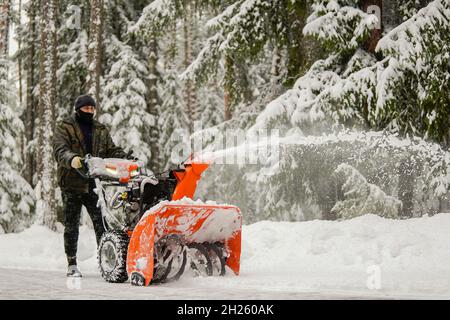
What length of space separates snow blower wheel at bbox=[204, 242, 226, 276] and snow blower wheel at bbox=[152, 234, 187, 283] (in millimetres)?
437

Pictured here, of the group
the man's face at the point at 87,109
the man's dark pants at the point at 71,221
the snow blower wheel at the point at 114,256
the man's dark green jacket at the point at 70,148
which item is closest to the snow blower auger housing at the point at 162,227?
the snow blower wheel at the point at 114,256

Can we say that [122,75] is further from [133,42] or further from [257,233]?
[257,233]

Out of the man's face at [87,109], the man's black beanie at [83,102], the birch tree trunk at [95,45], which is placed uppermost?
the birch tree trunk at [95,45]

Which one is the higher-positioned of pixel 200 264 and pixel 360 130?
pixel 360 130

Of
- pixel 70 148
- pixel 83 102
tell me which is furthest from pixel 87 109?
pixel 70 148

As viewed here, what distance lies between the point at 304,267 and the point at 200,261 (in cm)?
155

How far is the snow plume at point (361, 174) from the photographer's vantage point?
11.4m

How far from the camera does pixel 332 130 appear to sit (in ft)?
37.3

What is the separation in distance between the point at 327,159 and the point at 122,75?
1110 cm

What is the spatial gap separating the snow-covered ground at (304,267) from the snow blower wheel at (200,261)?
0.58 ft

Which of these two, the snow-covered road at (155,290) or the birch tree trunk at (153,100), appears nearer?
the snow-covered road at (155,290)

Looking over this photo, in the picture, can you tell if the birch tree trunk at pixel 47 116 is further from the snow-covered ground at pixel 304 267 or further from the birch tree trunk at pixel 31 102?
the birch tree trunk at pixel 31 102

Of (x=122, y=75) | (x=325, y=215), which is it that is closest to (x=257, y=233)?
(x=325, y=215)

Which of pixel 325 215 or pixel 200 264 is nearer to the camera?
pixel 200 264
